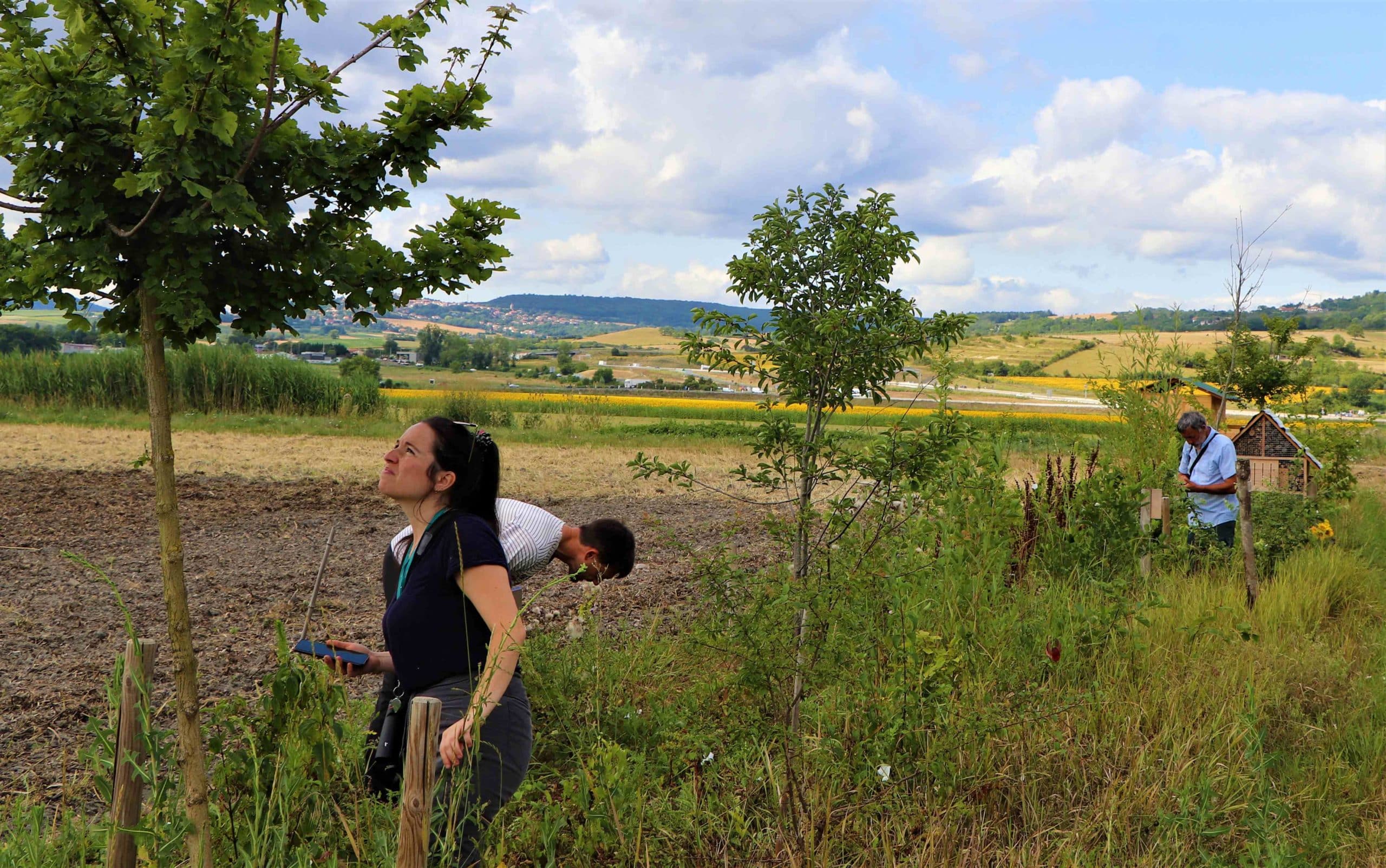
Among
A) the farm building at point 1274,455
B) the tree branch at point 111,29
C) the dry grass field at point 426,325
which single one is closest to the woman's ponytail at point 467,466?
the tree branch at point 111,29

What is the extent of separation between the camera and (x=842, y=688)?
4066 millimetres

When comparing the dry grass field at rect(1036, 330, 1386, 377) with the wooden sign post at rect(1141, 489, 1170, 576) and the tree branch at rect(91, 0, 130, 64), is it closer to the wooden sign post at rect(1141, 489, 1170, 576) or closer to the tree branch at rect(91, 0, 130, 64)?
the wooden sign post at rect(1141, 489, 1170, 576)

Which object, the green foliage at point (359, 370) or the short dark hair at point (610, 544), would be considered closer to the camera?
the short dark hair at point (610, 544)

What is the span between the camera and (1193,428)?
7.76 meters

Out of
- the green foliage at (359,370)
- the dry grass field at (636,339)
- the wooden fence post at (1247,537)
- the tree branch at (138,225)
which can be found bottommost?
the wooden fence post at (1247,537)

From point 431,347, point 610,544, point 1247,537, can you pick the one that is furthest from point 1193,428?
point 431,347

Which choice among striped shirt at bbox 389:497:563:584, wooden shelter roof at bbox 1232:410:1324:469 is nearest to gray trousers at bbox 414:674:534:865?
striped shirt at bbox 389:497:563:584

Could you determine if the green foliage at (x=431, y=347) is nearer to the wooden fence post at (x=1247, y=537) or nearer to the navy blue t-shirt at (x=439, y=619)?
the wooden fence post at (x=1247, y=537)

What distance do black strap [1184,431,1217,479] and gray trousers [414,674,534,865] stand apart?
693 cm

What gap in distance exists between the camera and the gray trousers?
2.60 m

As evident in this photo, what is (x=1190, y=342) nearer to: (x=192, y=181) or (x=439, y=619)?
(x=439, y=619)

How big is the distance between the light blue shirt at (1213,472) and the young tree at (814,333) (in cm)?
485

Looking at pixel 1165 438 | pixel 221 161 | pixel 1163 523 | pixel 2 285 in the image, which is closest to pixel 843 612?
pixel 221 161

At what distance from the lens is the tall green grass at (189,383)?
80.7ft
